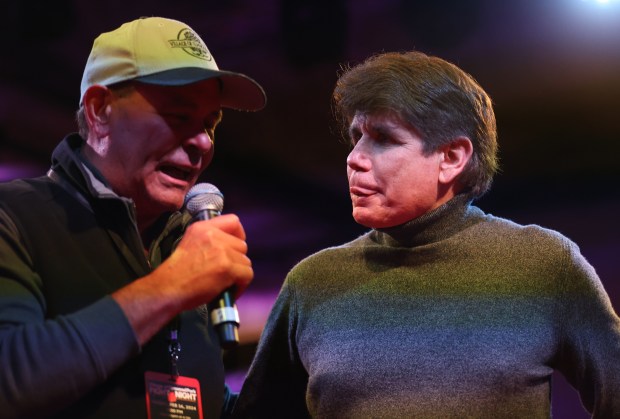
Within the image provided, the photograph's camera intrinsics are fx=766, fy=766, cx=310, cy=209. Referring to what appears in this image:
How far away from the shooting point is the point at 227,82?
171 centimetres

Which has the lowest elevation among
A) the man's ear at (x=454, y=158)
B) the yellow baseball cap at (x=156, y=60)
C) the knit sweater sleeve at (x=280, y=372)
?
the knit sweater sleeve at (x=280, y=372)

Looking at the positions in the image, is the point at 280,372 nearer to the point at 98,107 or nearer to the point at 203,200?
the point at 203,200

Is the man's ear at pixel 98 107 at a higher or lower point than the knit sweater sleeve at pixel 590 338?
higher

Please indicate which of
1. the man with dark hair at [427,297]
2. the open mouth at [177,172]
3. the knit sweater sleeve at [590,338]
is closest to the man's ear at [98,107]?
the open mouth at [177,172]

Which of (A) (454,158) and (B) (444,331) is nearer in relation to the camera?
(B) (444,331)

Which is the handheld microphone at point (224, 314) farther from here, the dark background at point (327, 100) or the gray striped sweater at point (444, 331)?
the dark background at point (327, 100)

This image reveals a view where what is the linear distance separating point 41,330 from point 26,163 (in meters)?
1.93

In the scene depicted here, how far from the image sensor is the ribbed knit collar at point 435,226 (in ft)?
6.31

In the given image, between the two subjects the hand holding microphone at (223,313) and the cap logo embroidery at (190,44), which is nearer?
the hand holding microphone at (223,313)

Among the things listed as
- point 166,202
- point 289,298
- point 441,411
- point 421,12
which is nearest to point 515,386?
point 441,411

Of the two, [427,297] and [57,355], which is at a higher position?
[57,355]

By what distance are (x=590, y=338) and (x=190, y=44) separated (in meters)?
1.13

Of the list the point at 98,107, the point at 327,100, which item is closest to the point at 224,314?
the point at 98,107

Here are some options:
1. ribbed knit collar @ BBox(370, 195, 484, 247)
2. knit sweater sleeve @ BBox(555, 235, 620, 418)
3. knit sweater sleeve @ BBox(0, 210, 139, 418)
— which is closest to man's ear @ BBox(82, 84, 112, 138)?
knit sweater sleeve @ BBox(0, 210, 139, 418)
